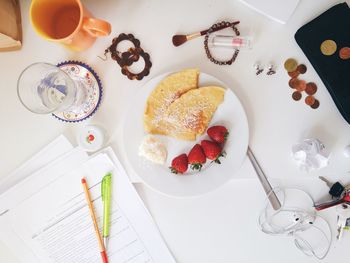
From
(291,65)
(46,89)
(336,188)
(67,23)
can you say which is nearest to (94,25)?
(67,23)

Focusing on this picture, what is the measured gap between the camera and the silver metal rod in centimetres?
84

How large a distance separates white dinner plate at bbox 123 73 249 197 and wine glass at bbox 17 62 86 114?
0.15 metres

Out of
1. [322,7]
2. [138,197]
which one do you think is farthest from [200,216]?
[322,7]

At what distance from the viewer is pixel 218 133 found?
0.81 m

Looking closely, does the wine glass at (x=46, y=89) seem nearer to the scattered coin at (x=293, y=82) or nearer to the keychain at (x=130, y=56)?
the keychain at (x=130, y=56)

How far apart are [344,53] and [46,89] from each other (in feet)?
2.20

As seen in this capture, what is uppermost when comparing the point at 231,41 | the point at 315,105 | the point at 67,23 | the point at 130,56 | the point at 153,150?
the point at 67,23

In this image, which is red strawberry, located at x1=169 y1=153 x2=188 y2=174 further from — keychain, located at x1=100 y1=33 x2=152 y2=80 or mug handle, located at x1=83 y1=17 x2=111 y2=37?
mug handle, located at x1=83 y1=17 x2=111 y2=37

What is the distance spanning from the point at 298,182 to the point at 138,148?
1.25ft

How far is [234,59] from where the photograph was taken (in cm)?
85

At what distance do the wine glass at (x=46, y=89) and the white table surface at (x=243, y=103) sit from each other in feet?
0.21

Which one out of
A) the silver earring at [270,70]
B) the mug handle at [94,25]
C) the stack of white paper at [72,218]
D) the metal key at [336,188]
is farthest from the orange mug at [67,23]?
the metal key at [336,188]

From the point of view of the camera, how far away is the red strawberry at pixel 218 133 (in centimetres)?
81

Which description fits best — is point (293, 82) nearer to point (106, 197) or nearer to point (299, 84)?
point (299, 84)
